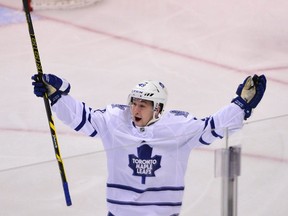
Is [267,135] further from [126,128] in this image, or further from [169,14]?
[169,14]

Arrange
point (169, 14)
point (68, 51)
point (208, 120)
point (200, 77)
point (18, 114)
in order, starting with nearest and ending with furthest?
point (208, 120)
point (18, 114)
point (200, 77)
point (68, 51)
point (169, 14)

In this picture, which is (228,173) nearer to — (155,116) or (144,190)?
(144,190)

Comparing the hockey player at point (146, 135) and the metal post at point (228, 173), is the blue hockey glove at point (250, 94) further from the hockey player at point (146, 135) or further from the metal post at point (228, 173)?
the metal post at point (228, 173)

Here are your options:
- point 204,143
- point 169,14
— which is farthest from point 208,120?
point 169,14

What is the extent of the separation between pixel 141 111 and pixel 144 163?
226 millimetres

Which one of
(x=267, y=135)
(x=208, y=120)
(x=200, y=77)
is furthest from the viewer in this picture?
(x=200, y=77)

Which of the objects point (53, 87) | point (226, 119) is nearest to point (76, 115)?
point (53, 87)

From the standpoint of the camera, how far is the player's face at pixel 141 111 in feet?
9.86

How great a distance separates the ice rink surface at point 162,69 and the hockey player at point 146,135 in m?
0.05

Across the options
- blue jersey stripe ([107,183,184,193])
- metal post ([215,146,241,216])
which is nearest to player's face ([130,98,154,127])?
blue jersey stripe ([107,183,184,193])

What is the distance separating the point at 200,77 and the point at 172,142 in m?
2.42

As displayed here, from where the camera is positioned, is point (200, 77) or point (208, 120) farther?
point (200, 77)

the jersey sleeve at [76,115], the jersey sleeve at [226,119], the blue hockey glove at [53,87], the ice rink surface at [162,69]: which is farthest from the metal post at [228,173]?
the blue hockey glove at [53,87]

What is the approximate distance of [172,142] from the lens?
112 inches
